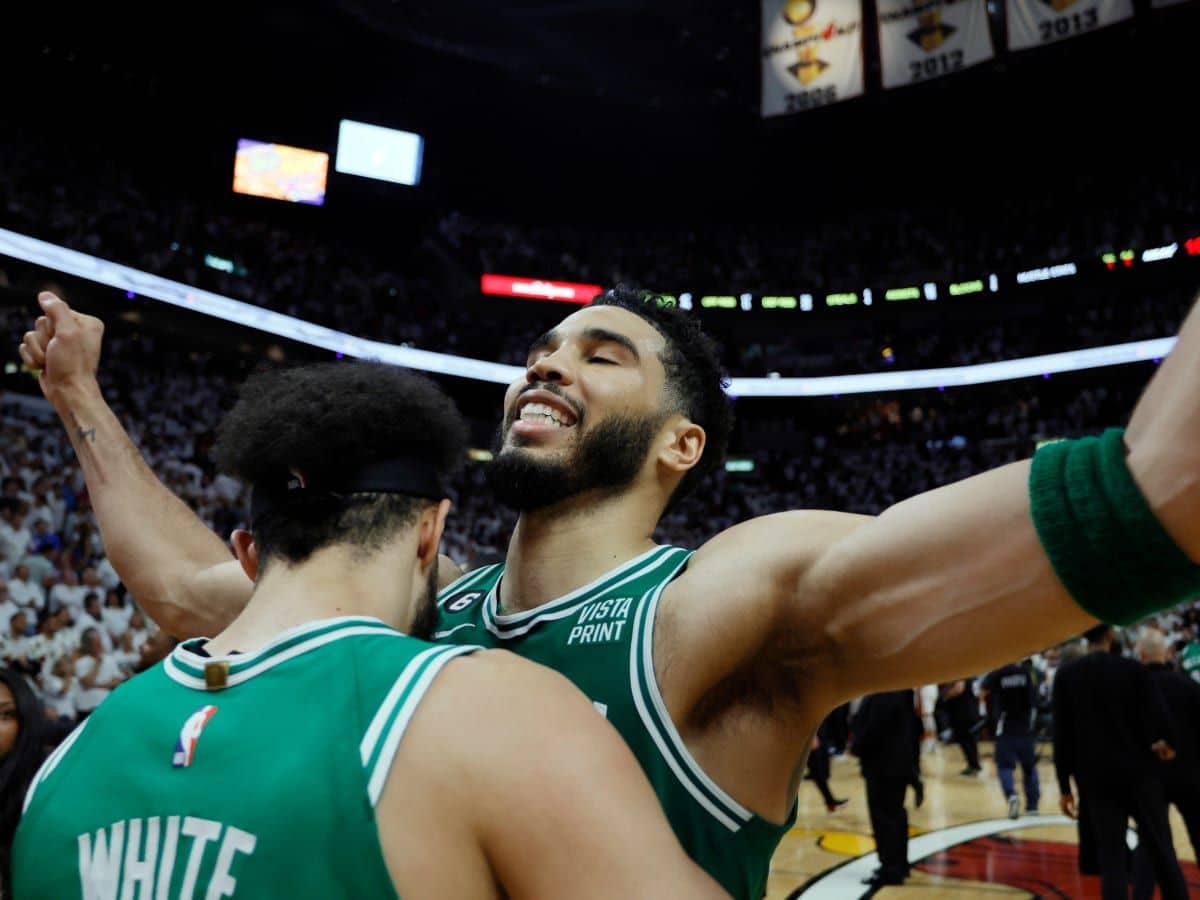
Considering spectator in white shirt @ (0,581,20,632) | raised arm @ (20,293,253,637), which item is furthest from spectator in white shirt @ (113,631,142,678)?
raised arm @ (20,293,253,637)

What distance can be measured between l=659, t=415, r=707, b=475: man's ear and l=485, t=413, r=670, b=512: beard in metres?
0.06

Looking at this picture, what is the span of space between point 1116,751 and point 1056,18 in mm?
9971

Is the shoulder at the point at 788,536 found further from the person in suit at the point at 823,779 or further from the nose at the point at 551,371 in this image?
the person in suit at the point at 823,779

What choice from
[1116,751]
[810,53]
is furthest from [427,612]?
[810,53]

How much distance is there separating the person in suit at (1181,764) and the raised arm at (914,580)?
4.52 metres

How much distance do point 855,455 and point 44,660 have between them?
844 inches

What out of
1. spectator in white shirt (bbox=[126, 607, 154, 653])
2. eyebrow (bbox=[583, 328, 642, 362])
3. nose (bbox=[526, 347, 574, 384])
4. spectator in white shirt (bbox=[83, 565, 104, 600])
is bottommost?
spectator in white shirt (bbox=[126, 607, 154, 653])

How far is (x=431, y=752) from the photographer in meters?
1.05

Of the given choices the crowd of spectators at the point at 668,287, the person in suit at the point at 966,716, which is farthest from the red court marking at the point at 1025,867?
the crowd of spectators at the point at 668,287

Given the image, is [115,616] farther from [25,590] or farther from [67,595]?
[25,590]

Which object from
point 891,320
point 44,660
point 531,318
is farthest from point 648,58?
point 44,660

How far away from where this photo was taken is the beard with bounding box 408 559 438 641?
1462mm

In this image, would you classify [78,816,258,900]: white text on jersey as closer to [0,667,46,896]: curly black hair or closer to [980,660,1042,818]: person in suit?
[0,667,46,896]: curly black hair

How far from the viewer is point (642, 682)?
60.8 inches
